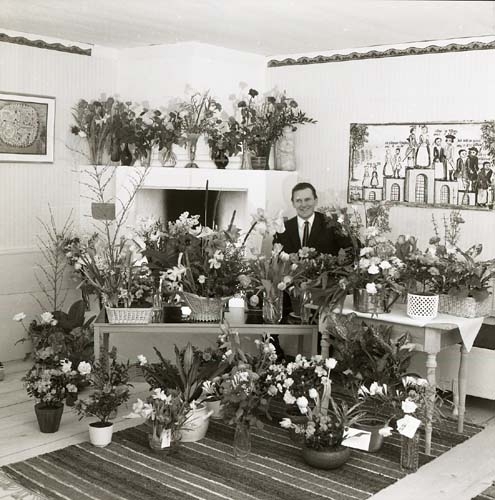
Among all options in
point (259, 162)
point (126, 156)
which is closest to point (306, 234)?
point (259, 162)

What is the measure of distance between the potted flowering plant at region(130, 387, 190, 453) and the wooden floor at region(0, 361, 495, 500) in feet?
1.88

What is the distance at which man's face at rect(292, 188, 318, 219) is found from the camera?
6.71 meters

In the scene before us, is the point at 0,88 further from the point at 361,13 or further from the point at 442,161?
the point at 442,161

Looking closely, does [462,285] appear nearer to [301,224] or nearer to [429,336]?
[429,336]

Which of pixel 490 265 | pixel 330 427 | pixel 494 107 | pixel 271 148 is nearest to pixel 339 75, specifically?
pixel 271 148

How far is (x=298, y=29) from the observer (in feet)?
20.0

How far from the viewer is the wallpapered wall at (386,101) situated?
6273 mm

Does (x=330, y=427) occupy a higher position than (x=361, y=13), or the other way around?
(x=361, y=13)

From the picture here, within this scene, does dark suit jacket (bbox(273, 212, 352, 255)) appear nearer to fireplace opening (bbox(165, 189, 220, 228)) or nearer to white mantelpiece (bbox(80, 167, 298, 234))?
white mantelpiece (bbox(80, 167, 298, 234))

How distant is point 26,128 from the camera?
6824mm

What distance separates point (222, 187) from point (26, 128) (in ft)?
6.13

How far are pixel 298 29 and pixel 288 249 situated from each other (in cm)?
190

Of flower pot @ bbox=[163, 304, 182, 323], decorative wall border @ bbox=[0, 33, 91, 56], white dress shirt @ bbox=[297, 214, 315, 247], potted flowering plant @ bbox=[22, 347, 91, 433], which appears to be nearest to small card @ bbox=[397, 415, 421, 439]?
flower pot @ bbox=[163, 304, 182, 323]

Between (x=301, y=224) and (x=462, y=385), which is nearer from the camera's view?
(x=462, y=385)
